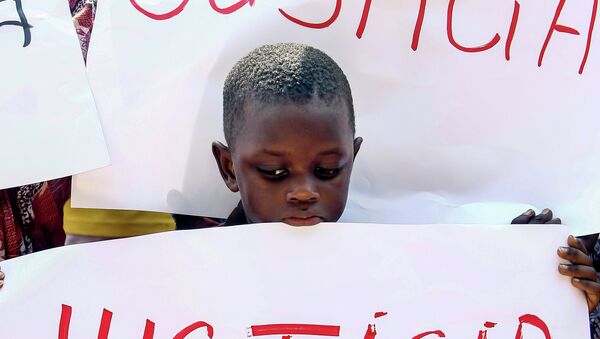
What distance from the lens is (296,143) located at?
881mm

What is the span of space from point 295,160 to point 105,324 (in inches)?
12.2

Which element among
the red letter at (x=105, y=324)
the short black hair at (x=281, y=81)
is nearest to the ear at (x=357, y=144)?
the short black hair at (x=281, y=81)

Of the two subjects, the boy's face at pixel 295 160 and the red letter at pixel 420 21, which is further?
the red letter at pixel 420 21

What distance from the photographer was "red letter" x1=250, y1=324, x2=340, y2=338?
0.89 m

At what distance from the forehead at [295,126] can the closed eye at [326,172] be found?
0.03m

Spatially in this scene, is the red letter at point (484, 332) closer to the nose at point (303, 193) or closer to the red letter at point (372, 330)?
the red letter at point (372, 330)

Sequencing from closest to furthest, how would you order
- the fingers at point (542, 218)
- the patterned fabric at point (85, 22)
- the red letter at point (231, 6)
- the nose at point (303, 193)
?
the nose at point (303, 193) → the fingers at point (542, 218) → the red letter at point (231, 6) → the patterned fabric at point (85, 22)

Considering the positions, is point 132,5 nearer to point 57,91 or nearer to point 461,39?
point 57,91

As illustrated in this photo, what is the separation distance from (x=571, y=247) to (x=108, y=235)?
25.6 inches

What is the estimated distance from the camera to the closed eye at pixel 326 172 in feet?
2.99

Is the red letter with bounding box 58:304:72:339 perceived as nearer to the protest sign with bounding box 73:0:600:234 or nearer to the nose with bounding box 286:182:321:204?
the protest sign with bounding box 73:0:600:234

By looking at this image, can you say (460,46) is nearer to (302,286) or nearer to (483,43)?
(483,43)

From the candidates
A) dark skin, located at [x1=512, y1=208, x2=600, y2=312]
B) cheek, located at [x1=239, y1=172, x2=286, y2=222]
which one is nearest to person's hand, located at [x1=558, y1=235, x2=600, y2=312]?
dark skin, located at [x1=512, y1=208, x2=600, y2=312]

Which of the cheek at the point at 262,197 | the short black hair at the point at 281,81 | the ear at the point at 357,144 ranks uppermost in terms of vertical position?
the short black hair at the point at 281,81
